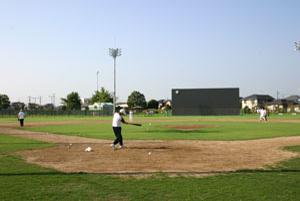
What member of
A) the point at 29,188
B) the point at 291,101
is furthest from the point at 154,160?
the point at 291,101

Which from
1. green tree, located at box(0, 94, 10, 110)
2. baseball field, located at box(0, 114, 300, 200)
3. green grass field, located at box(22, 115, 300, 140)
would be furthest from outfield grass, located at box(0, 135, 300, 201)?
green tree, located at box(0, 94, 10, 110)

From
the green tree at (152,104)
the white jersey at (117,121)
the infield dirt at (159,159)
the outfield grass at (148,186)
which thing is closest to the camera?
the outfield grass at (148,186)

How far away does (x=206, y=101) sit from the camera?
332 feet

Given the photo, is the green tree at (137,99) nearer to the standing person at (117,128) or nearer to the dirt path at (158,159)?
the standing person at (117,128)

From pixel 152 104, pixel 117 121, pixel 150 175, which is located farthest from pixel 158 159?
pixel 152 104

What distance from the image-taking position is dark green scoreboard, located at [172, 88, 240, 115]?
328ft

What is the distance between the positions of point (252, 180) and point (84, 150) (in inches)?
360

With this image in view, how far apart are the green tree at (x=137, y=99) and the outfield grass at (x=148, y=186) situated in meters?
147

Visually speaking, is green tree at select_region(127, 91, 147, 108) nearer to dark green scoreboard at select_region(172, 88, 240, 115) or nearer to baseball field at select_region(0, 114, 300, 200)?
dark green scoreboard at select_region(172, 88, 240, 115)

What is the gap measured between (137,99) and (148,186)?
497 feet

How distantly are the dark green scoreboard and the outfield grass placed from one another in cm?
8906

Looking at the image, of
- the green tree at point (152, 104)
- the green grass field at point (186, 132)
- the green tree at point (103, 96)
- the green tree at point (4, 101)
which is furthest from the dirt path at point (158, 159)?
the green tree at point (152, 104)

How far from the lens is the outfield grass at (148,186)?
855 centimetres

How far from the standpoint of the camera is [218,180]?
10.4 metres
